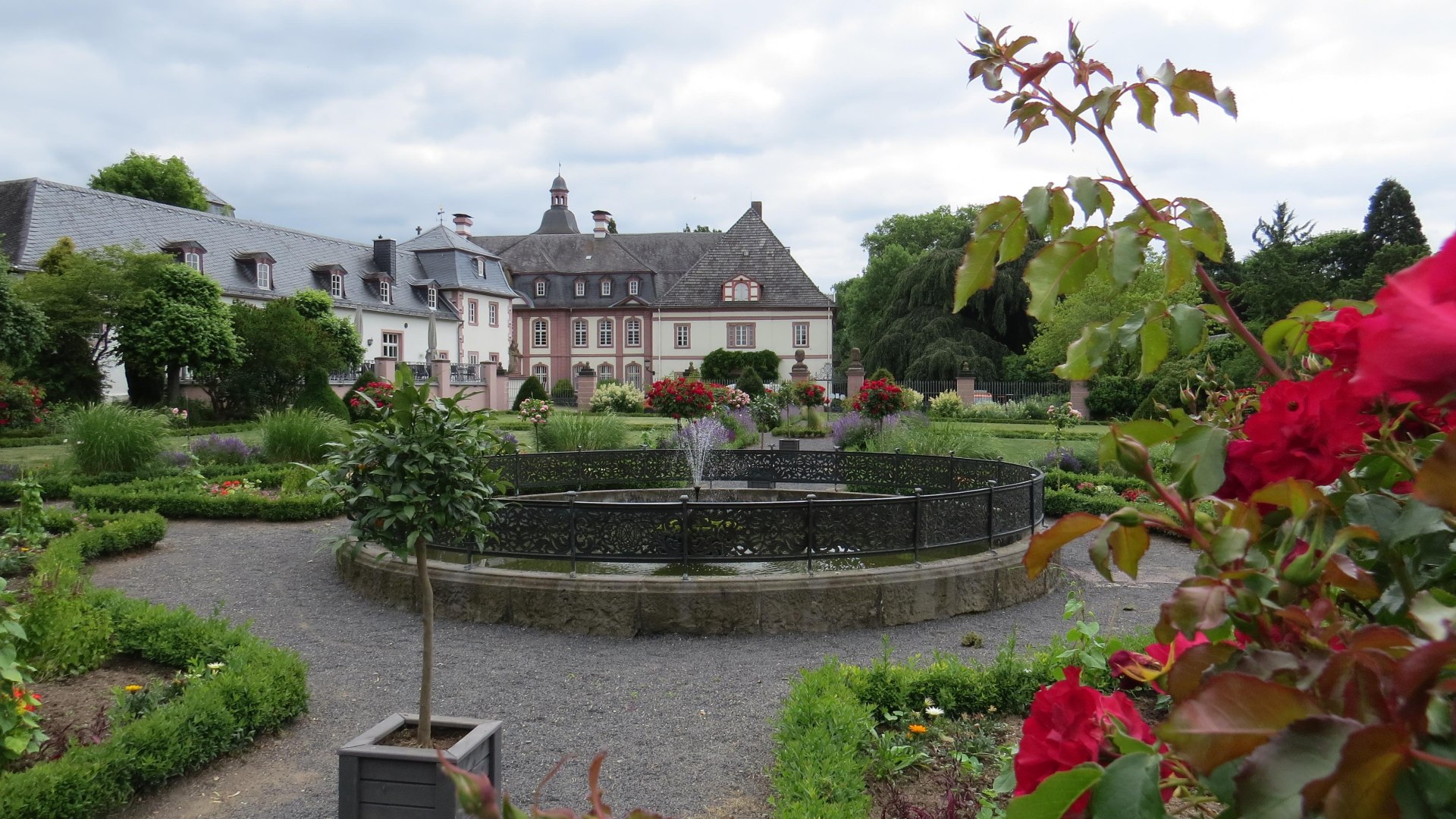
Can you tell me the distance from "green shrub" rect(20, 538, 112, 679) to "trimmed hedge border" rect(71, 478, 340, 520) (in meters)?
5.78

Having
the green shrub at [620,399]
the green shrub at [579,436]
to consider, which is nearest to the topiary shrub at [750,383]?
the green shrub at [620,399]

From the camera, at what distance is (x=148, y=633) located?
6188 millimetres

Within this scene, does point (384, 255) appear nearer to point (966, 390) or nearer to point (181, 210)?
point (181, 210)

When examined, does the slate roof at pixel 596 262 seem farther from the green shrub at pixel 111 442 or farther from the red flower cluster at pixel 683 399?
the green shrub at pixel 111 442

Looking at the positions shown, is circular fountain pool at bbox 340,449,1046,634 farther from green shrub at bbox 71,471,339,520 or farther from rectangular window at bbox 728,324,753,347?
rectangular window at bbox 728,324,753,347

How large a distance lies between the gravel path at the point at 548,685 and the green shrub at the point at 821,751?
25 centimetres

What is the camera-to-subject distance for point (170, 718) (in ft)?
15.2

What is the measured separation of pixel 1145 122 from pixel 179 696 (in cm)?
580

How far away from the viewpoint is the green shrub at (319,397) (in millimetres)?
24766

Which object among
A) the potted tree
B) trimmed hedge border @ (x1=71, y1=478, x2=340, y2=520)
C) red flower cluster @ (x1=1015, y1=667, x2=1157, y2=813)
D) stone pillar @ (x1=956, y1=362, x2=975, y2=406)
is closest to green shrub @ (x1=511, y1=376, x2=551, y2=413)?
stone pillar @ (x1=956, y1=362, x2=975, y2=406)

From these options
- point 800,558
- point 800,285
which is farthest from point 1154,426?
point 800,285

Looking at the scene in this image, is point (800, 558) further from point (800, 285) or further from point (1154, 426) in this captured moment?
point (800, 285)

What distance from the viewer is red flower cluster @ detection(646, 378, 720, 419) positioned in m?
17.0

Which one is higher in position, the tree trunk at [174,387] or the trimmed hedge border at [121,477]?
the tree trunk at [174,387]
